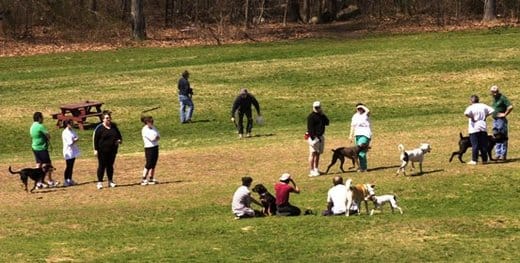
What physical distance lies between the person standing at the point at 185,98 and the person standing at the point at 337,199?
15944mm

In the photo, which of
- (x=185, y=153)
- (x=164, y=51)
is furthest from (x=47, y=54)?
(x=185, y=153)

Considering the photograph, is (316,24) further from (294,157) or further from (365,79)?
(294,157)

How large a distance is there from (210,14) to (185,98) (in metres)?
37.7

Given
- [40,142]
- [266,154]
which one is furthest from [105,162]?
[266,154]

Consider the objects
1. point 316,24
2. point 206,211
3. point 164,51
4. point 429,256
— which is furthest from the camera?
point 316,24

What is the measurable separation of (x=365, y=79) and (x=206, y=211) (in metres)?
22.7

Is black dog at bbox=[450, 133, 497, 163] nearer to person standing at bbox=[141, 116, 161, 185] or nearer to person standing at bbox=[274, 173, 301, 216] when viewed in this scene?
person standing at bbox=[274, 173, 301, 216]

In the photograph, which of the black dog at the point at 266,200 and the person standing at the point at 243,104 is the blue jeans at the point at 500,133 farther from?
the person standing at the point at 243,104

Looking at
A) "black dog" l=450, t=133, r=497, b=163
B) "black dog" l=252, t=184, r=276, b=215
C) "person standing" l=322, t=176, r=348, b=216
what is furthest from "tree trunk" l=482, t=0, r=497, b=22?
"person standing" l=322, t=176, r=348, b=216

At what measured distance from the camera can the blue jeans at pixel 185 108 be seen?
35750 millimetres

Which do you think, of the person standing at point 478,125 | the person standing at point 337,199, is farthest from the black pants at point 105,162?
the person standing at point 478,125

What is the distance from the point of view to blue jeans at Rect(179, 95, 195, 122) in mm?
35750

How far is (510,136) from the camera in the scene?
29641mm

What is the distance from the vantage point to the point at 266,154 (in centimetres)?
2848
